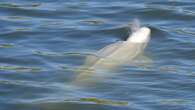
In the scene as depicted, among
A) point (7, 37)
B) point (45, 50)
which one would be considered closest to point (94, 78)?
point (45, 50)

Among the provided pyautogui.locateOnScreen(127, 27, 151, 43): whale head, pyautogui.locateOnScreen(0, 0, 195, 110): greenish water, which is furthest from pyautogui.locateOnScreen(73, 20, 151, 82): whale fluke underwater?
pyautogui.locateOnScreen(0, 0, 195, 110): greenish water

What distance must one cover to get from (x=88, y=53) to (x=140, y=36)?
110 centimetres

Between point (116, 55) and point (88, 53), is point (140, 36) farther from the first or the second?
point (116, 55)

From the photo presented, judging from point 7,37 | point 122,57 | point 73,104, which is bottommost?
point 73,104

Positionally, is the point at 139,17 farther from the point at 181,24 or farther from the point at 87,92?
the point at 87,92

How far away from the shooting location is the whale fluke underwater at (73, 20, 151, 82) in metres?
9.41

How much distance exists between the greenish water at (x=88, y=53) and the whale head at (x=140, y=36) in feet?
0.39

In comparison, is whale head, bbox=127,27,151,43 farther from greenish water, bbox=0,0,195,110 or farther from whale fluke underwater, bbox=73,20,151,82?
greenish water, bbox=0,0,195,110

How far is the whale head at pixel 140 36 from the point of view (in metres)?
10.9

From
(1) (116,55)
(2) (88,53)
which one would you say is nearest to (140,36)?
(2) (88,53)

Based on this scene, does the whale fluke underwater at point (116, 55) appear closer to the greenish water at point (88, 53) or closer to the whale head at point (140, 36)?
the whale head at point (140, 36)

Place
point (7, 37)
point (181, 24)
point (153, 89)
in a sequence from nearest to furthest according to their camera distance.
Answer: point (153, 89)
point (7, 37)
point (181, 24)

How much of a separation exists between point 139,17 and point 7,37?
96.1 inches

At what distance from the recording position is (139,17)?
12398 mm
